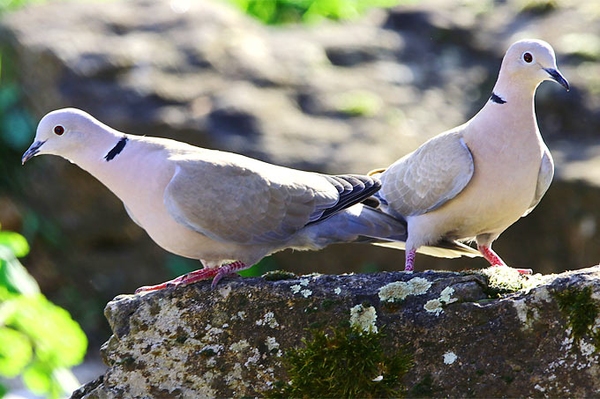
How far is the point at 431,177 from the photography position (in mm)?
5141

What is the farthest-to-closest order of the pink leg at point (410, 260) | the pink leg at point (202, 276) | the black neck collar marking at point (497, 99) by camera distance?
the pink leg at point (410, 260) → the black neck collar marking at point (497, 99) → the pink leg at point (202, 276)

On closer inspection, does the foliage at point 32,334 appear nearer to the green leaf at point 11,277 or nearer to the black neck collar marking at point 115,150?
the green leaf at point 11,277

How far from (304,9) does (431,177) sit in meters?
8.57

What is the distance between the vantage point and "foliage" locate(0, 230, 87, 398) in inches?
214

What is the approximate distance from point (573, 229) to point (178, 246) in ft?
16.5

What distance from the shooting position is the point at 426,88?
34.5 ft

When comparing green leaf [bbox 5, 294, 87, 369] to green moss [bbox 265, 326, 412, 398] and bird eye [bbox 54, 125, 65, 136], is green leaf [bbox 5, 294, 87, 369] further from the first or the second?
green moss [bbox 265, 326, 412, 398]

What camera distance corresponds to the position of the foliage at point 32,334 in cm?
543

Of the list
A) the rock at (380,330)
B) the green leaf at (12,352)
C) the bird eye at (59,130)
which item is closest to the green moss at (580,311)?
the rock at (380,330)

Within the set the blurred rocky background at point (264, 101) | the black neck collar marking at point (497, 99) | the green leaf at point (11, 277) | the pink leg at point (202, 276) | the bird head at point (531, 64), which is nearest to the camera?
the pink leg at point (202, 276)

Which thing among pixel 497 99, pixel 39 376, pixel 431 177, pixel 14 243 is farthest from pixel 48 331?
pixel 497 99

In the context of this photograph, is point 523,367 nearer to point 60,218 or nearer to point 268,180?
point 268,180

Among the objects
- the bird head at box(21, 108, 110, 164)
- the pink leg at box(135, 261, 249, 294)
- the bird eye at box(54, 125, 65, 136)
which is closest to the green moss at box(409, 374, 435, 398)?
the pink leg at box(135, 261, 249, 294)

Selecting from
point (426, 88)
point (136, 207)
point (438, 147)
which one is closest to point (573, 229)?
point (426, 88)
